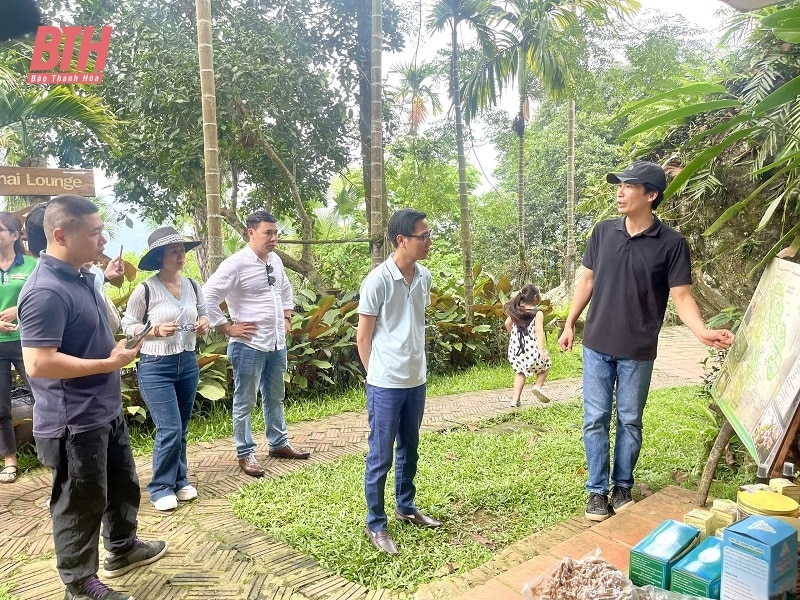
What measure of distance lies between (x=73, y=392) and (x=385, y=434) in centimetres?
142

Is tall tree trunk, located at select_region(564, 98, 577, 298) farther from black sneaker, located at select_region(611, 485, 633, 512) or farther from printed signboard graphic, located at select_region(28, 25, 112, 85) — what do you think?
black sneaker, located at select_region(611, 485, 633, 512)

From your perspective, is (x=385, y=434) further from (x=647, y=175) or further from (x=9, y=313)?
(x=9, y=313)

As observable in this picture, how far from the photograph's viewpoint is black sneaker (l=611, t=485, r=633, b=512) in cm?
288

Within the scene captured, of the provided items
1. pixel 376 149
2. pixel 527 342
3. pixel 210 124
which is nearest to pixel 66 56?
pixel 210 124

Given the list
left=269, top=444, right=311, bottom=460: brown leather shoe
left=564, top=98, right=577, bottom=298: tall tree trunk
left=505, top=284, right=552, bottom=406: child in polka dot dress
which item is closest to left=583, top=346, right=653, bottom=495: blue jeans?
left=269, top=444, right=311, bottom=460: brown leather shoe

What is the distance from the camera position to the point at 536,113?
18734 mm

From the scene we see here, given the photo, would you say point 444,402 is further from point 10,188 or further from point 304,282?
point 10,188

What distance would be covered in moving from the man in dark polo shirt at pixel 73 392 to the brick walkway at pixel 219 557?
0.29 meters

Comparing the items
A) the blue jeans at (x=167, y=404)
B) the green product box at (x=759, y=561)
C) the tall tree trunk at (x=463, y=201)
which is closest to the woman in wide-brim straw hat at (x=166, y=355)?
the blue jeans at (x=167, y=404)

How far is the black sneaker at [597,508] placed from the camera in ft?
9.31

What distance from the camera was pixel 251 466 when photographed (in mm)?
3922

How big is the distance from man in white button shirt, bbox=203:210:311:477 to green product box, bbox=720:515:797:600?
10.2 feet

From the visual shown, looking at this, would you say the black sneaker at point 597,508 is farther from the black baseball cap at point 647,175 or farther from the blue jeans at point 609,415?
the black baseball cap at point 647,175

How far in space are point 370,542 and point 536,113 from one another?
18299 mm
